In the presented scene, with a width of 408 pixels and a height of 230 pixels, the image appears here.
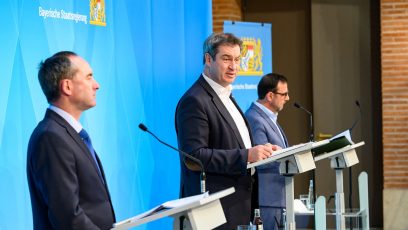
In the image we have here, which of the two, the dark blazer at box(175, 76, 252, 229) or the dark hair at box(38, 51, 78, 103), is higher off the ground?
the dark hair at box(38, 51, 78, 103)

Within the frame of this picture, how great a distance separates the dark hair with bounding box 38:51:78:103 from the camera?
3.18 m

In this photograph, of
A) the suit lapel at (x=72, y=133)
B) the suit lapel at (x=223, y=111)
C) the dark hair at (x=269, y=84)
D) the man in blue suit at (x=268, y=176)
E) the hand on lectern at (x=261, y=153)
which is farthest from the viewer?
the dark hair at (x=269, y=84)

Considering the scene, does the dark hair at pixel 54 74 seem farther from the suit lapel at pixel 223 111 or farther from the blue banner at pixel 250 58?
the blue banner at pixel 250 58

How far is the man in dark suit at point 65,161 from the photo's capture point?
119 inches

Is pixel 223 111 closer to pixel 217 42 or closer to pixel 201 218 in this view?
pixel 217 42

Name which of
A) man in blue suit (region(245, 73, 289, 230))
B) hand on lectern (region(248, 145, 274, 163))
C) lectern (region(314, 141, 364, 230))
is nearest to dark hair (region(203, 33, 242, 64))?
hand on lectern (region(248, 145, 274, 163))

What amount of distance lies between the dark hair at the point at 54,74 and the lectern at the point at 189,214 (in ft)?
1.99

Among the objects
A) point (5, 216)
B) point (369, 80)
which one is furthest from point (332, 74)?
point (5, 216)

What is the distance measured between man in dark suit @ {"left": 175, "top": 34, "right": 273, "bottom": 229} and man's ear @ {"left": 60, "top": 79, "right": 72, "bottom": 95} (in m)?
1.08

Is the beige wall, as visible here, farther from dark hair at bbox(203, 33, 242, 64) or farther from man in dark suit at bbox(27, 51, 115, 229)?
man in dark suit at bbox(27, 51, 115, 229)

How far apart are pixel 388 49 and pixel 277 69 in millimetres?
1599

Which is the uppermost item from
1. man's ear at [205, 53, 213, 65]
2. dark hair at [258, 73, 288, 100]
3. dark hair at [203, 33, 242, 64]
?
dark hair at [203, 33, 242, 64]

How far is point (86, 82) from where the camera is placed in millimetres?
3238

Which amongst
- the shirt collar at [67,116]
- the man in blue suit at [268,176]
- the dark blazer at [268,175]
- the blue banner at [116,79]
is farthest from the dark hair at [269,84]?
the shirt collar at [67,116]
